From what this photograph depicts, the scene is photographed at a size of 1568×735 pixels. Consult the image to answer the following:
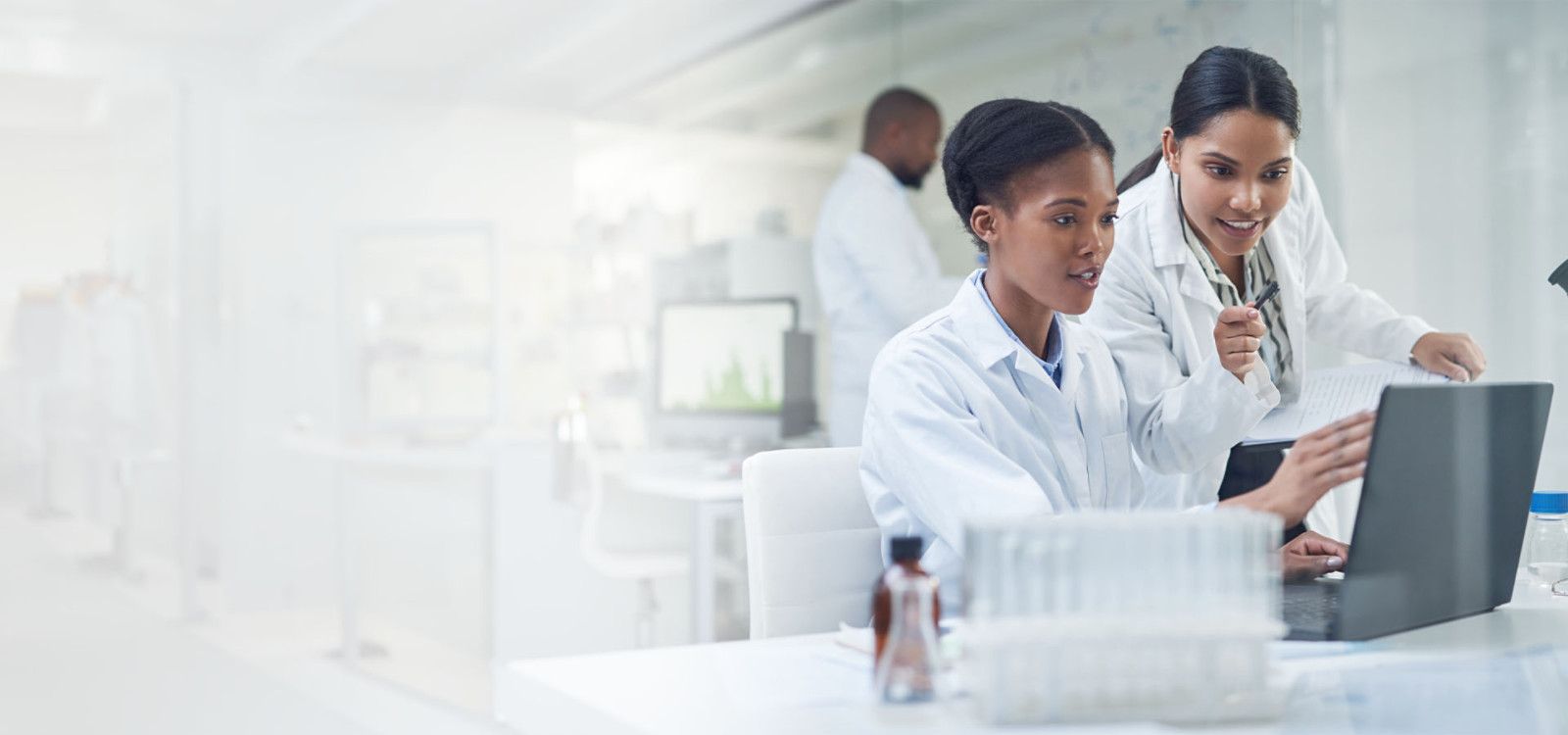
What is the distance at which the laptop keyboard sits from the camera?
977 millimetres

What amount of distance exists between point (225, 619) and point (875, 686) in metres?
2.32

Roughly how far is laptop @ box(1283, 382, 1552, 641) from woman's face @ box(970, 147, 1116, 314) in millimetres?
349

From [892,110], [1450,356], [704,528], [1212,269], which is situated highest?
[892,110]

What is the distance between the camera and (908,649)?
0.74m

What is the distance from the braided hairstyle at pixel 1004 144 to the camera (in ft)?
3.92

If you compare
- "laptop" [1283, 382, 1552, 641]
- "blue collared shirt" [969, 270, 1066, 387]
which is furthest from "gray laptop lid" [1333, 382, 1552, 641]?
"blue collared shirt" [969, 270, 1066, 387]

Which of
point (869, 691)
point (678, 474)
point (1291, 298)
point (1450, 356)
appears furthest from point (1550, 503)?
point (678, 474)

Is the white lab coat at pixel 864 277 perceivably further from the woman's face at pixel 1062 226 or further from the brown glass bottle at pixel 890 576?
the brown glass bottle at pixel 890 576

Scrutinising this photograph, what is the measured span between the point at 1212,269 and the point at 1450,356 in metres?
0.34

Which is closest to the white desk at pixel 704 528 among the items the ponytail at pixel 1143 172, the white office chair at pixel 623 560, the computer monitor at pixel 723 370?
the white office chair at pixel 623 560

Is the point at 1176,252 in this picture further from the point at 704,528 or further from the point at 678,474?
the point at 678,474

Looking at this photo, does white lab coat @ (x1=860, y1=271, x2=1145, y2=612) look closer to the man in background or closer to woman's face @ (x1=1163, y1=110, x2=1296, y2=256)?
woman's face @ (x1=1163, y1=110, x2=1296, y2=256)

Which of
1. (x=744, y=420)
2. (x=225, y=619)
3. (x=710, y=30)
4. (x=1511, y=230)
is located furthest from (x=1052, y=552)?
(x=710, y=30)

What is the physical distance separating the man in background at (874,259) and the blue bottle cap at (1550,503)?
1.67 m
